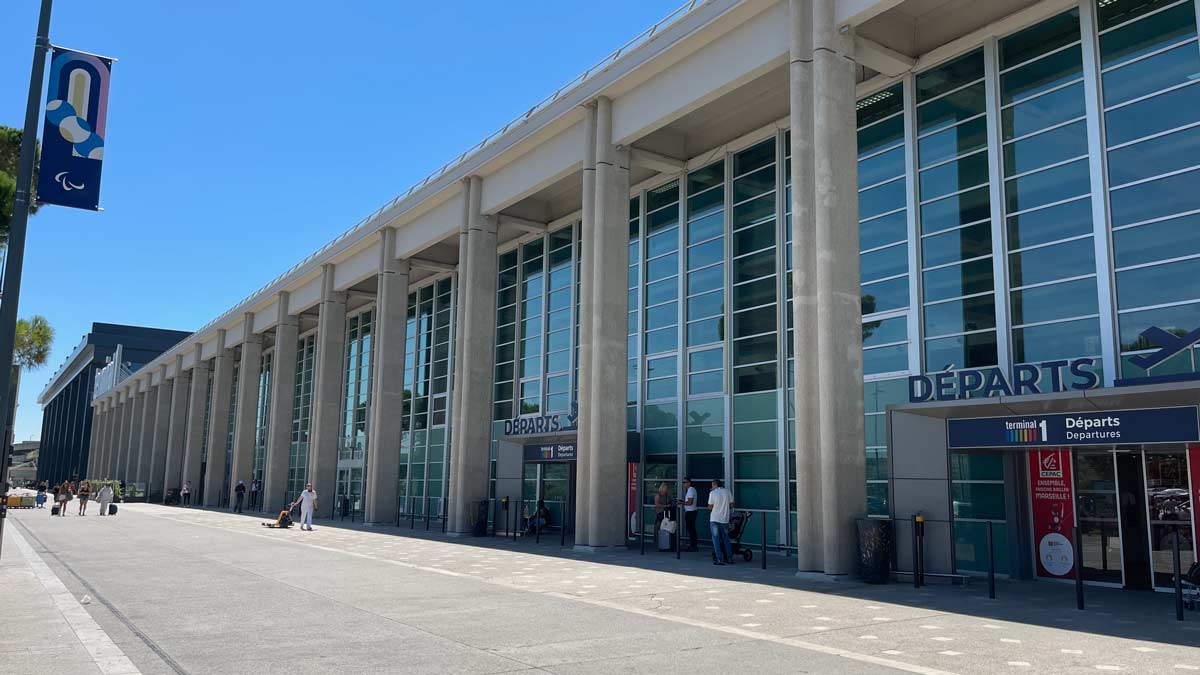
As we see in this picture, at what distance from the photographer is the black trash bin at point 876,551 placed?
47.5 feet

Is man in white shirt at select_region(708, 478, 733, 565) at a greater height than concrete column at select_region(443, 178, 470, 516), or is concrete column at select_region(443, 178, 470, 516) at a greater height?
concrete column at select_region(443, 178, 470, 516)

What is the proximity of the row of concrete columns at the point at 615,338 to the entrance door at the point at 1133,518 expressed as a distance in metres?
4.17

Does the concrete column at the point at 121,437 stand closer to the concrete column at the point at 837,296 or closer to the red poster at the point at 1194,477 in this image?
the concrete column at the point at 837,296

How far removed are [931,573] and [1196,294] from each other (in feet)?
20.5

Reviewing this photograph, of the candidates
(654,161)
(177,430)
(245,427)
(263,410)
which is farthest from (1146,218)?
(177,430)

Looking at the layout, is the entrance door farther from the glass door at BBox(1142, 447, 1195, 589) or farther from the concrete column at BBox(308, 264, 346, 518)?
the concrete column at BBox(308, 264, 346, 518)

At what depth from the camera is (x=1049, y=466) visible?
15.9 meters

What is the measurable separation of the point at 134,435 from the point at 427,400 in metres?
56.9

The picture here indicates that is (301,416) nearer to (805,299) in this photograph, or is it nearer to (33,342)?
(33,342)

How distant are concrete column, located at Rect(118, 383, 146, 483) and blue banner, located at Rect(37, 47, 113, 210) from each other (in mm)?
74819

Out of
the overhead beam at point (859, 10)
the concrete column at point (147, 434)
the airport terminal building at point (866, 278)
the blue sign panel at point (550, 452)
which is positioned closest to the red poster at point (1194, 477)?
the airport terminal building at point (866, 278)

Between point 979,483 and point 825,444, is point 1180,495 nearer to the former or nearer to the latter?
point 979,483

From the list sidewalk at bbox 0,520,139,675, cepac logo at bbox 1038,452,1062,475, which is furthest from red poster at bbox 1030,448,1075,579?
sidewalk at bbox 0,520,139,675

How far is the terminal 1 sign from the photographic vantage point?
14.1m
